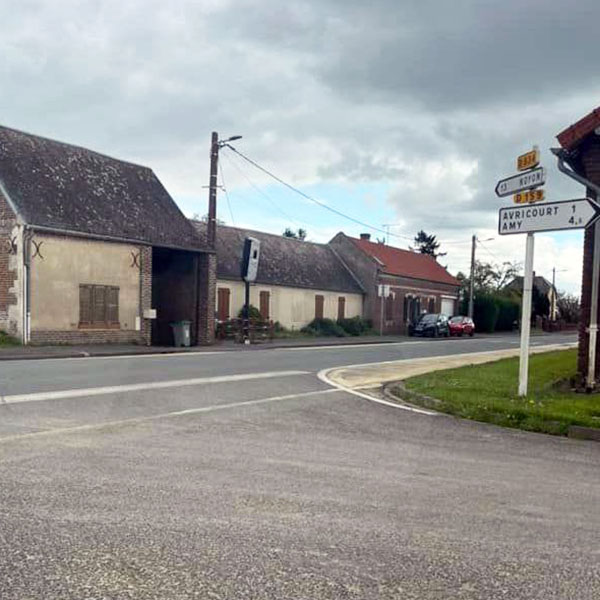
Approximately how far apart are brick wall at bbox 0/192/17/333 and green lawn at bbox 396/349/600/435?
1427 centimetres

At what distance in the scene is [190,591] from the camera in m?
3.59

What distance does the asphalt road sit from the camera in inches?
149

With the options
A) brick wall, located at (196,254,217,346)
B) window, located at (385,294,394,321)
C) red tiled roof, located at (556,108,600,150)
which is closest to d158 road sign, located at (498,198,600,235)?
red tiled roof, located at (556,108,600,150)

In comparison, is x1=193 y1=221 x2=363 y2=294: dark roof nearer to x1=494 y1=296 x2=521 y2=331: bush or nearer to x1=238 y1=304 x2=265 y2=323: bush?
x1=238 y1=304 x2=265 y2=323: bush

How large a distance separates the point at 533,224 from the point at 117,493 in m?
7.90

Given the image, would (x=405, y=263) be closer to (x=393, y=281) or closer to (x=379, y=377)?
(x=393, y=281)

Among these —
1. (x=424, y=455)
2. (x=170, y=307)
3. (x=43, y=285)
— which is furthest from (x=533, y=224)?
(x=170, y=307)

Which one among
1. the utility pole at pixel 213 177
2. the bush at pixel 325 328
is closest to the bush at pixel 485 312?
the bush at pixel 325 328

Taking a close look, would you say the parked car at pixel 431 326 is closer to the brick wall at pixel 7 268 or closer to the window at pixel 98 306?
the window at pixel 98 306

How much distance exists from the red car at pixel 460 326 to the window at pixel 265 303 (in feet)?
56.2

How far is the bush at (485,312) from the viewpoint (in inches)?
2333

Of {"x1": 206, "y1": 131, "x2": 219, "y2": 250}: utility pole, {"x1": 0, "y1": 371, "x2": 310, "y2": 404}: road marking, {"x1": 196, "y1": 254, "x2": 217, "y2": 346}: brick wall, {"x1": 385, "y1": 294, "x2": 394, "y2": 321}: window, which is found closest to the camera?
{"x1": 0, "y1": 371, "x2": 310, "y2": 404}: road marking

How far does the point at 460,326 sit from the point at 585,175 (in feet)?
129

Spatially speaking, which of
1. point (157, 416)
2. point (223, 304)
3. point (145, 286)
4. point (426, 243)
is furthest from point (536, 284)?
point (157, 416)
